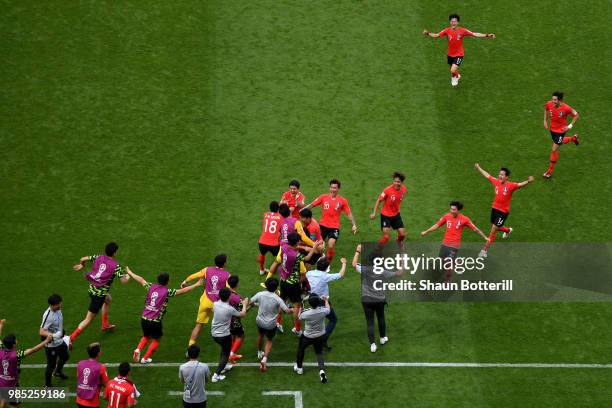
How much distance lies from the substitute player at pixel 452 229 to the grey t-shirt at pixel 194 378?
693 centimetres

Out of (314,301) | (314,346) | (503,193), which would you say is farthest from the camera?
(503,193)

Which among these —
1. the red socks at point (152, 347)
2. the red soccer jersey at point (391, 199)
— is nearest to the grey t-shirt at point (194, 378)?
the red socks at point (152, 347)

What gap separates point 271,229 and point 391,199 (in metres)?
3.15

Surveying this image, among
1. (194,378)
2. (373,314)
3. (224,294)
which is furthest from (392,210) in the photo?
(194,378)

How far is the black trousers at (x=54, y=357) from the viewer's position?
17766 mm

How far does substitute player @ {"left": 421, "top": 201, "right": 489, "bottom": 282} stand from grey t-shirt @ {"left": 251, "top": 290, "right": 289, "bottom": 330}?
14.9ft

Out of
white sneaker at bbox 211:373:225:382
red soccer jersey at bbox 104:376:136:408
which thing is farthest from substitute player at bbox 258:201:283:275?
red soccer jersey at bbox 104:376:136:408

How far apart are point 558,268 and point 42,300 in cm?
1213

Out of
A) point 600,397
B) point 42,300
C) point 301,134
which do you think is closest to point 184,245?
point 42,300

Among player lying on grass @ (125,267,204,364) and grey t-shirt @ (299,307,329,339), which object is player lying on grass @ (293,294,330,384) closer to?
grey t-shirt @ (299,307,329,339)

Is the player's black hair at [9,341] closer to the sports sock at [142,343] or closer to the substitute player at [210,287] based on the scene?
the sports sock at [142,343]

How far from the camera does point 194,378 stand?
640 inches

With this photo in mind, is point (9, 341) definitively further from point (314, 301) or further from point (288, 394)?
point (314, 301)

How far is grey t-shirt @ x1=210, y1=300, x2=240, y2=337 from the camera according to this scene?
1769 centimetres
